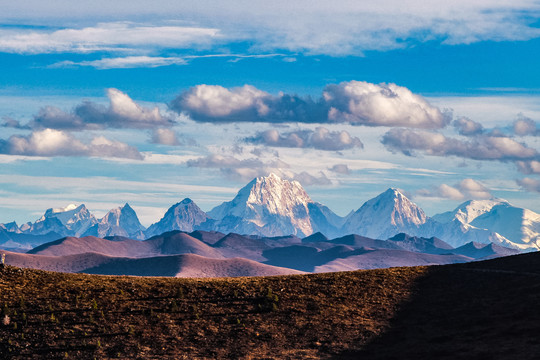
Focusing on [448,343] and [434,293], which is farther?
[434,293]

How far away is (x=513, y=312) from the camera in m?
45.9

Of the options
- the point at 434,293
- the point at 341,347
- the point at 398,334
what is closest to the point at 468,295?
the point at 434,293

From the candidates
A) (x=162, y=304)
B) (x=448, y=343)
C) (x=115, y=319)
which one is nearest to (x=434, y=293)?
(x=448, y=343)

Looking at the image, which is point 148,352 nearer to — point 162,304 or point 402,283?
point 162,304

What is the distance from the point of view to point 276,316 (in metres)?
48.0

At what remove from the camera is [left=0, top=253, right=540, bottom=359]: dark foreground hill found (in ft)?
135

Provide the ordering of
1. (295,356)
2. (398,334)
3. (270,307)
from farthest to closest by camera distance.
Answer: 1. (270,307)
2. (398,334)
3. (295,356)

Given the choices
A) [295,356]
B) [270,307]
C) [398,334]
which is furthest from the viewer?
[270,307]

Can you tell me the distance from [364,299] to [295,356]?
13574mm

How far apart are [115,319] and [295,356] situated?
527 inches

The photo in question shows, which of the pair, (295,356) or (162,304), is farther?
(162,304)

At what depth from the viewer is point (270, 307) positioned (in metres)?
49.5

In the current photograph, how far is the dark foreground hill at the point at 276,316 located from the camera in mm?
41031

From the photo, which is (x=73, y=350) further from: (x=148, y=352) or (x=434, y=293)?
(x=434, y=293)
